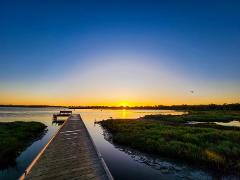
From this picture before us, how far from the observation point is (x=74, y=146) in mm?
14391

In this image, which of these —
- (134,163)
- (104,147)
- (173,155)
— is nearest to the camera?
(134,163)

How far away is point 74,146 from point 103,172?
20.2 feet

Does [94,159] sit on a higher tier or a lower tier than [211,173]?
higher

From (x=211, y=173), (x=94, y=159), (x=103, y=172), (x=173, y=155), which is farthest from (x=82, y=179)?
(x=173, y=155)

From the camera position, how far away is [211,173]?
11484mm

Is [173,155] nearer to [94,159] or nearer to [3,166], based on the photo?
[94,159]

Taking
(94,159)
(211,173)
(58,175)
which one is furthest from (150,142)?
(58,175)

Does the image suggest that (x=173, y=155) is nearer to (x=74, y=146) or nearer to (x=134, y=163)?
(x=134, y=163)

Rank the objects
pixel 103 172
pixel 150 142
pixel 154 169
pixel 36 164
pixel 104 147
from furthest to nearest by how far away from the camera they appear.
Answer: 1. pixel 104 147
2. pixel 150 142
3. pixel 154 169
4. pixel 36 164
5. pixel 103 172

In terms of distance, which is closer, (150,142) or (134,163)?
(134,163)

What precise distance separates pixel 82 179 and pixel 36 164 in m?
3.28

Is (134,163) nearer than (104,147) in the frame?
Yes

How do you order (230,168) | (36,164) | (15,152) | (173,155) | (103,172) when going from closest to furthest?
(103,172)
(36,164)
(230,168)
(173,155)
(15,152)

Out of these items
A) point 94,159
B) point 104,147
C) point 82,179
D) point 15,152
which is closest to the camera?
point 82,179
